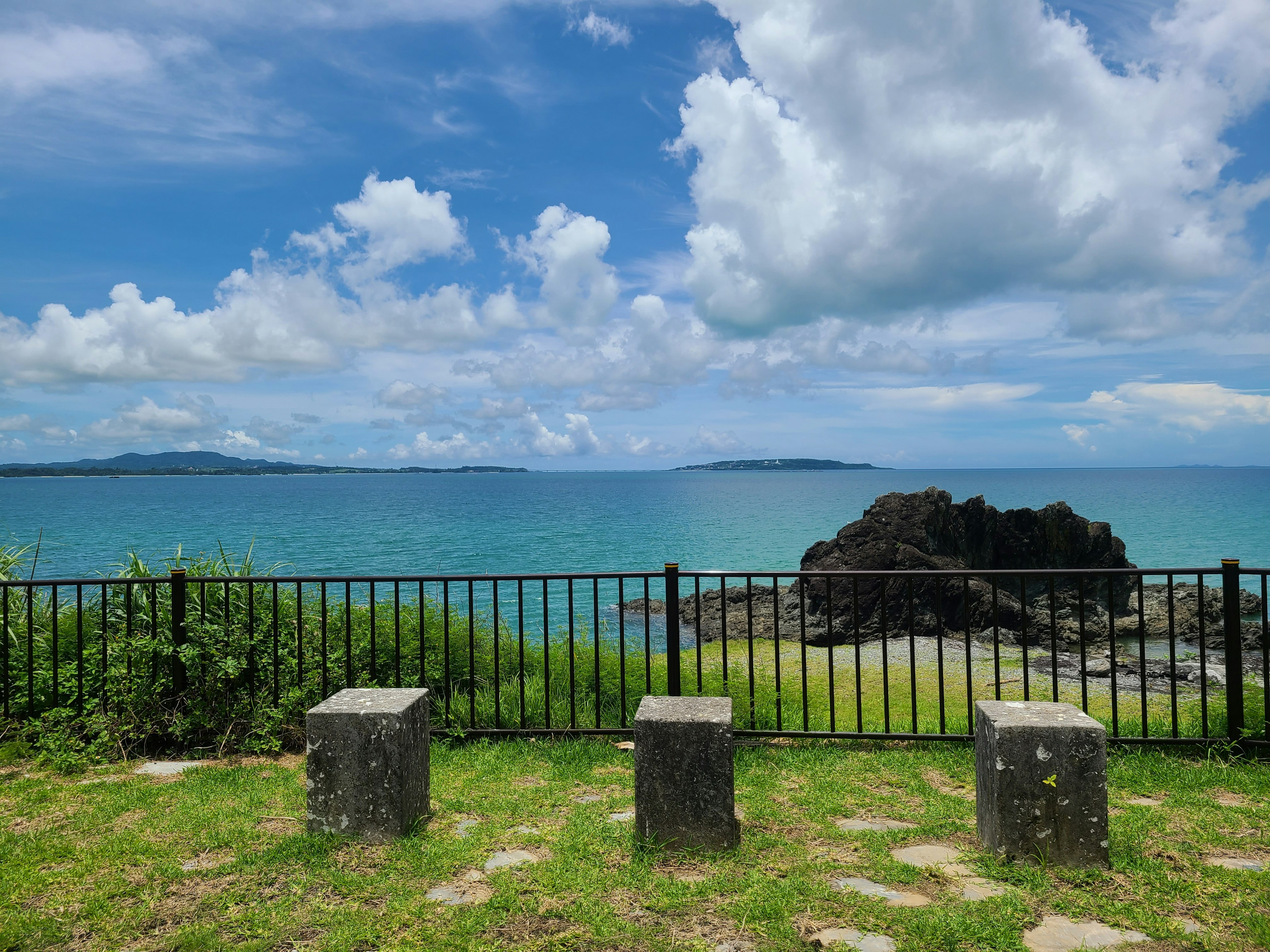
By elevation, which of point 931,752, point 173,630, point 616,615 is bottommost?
point 616,615

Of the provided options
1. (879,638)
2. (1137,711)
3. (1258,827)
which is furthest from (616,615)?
(1258,827)

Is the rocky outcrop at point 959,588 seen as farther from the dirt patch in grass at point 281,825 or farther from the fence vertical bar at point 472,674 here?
the dirt patch in grass at point 281,825

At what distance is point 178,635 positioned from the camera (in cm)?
608

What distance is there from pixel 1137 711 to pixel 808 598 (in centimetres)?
1179

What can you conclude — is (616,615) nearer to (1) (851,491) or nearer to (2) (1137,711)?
(2) (1137,711)

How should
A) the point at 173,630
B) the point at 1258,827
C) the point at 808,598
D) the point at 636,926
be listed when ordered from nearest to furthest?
the point at 636,926, the point at 1258,827, the point at 173,630, the point at 808,598

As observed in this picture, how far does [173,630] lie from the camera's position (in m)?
6.06

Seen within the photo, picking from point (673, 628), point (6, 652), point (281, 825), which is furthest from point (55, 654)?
point (673, 628)

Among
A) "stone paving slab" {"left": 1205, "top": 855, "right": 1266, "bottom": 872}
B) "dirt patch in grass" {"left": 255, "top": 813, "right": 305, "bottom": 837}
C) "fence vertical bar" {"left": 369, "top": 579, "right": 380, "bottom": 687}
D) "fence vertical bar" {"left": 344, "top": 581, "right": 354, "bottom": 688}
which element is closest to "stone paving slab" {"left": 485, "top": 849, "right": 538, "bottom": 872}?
"dirt patch in grass" {"left": 255, "top": 813, "right": 305, "bottom": 837}

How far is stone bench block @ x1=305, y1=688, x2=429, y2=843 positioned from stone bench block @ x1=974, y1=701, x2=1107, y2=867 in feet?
10.4

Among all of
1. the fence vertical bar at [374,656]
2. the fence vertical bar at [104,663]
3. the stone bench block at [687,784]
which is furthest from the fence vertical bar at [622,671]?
the fence vertical bar at [104,663]

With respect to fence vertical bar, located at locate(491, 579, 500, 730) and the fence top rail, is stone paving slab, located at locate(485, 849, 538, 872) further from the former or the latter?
the fence top rail

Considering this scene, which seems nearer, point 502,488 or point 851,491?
point 851,491

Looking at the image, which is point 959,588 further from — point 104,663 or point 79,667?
point 79,667
